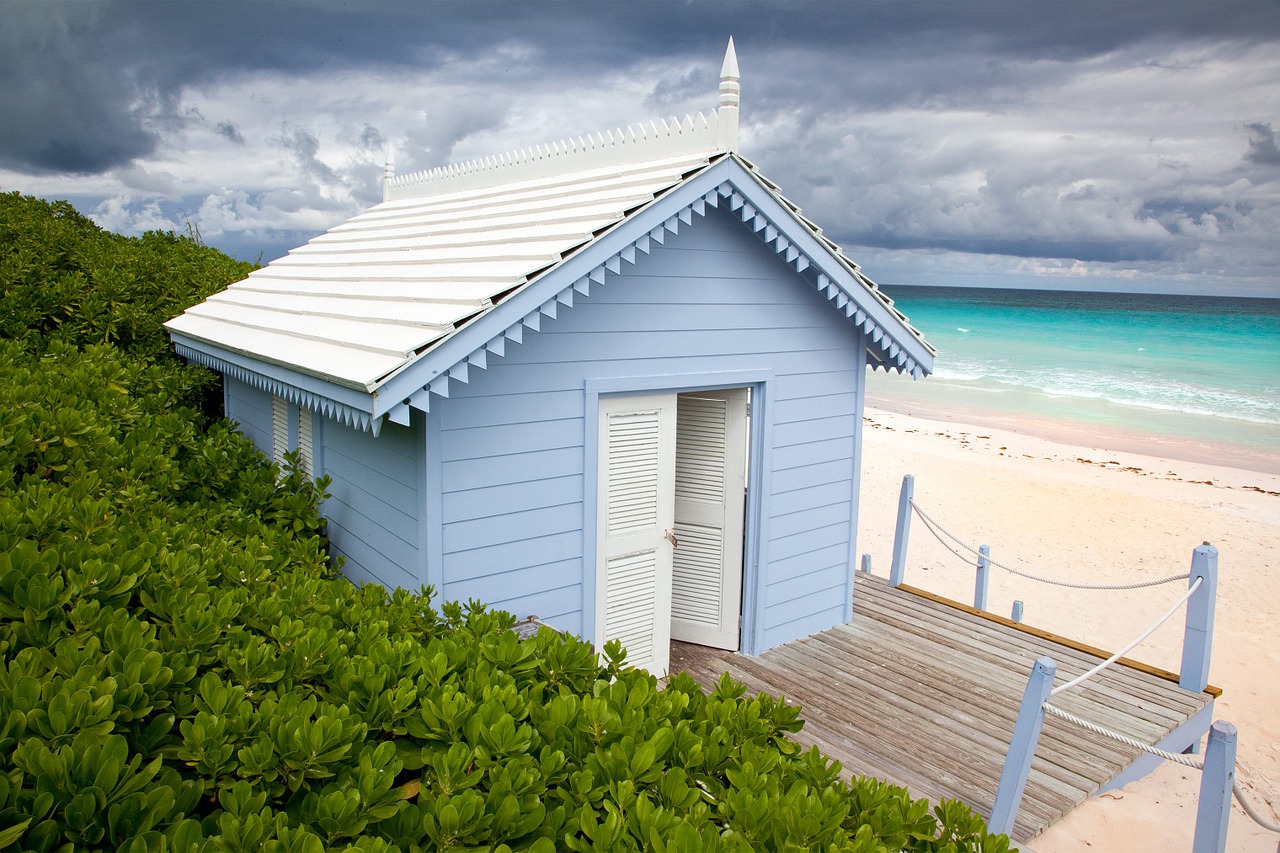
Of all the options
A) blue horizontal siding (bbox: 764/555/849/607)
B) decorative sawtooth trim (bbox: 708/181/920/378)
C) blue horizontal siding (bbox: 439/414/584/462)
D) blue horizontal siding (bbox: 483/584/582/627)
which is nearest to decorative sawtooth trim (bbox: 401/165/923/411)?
decorative sawtooth trim (bbox: 708/181/920/378)

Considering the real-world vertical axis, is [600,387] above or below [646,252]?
below

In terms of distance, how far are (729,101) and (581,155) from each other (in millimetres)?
2135

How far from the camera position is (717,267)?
6.88 m

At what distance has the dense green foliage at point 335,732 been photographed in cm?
201

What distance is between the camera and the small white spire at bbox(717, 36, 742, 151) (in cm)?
620

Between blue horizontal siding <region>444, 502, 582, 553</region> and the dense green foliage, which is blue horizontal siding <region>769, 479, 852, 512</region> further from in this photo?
the dense green foliage

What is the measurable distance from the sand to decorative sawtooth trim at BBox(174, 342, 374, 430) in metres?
5.48

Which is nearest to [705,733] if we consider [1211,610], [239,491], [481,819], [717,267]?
[481,819]

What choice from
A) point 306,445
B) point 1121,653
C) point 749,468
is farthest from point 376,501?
point 1121,653

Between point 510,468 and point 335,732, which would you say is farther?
point 510,468

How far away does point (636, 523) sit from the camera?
22.6ft

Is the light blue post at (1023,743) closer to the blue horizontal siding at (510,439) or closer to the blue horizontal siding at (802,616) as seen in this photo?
the blue horizontal siding at (802,616)

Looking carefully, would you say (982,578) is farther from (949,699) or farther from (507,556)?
(507,556)

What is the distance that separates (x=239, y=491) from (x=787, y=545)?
4.89m
